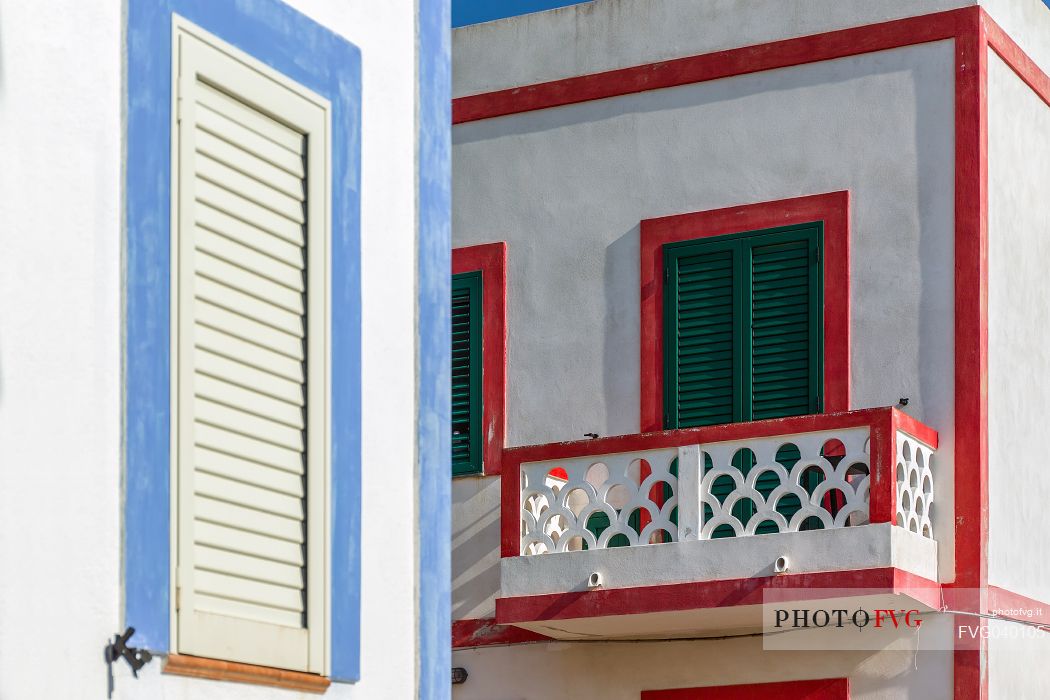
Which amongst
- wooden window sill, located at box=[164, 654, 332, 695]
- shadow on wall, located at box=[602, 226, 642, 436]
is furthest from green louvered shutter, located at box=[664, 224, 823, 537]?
wooden window sill, located at box=[164, 654, 332, 695]

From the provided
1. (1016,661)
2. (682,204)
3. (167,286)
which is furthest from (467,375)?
(167,286)

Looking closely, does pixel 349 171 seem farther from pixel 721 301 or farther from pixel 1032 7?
pixel 1032 7

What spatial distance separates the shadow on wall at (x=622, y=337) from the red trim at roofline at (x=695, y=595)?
5.22ft

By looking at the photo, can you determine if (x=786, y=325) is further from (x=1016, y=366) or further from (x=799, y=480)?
(x=1016, y=366)

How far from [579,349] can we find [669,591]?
8.04 ft

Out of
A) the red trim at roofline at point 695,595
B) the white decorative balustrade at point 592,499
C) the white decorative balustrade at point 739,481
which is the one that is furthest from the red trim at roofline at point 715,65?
the red trim at roofline at point 695,595

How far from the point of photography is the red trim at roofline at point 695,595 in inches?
480

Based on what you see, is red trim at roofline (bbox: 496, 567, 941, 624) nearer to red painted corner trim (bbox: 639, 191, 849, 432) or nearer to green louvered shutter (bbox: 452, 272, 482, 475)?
red painted corner trim (bbox: 639, 191, 849, 432)

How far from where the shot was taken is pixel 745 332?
45.3 feet

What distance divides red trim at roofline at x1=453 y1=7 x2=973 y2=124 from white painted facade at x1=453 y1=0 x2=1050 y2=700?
0.07m

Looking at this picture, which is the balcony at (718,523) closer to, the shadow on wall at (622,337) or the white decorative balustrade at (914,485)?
the white decorative balustrade at (914,485)

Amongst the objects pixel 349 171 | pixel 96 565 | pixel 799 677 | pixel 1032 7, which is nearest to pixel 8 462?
pixel 96 565

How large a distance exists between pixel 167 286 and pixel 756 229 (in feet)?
24.9

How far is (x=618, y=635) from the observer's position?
14.0 metres
